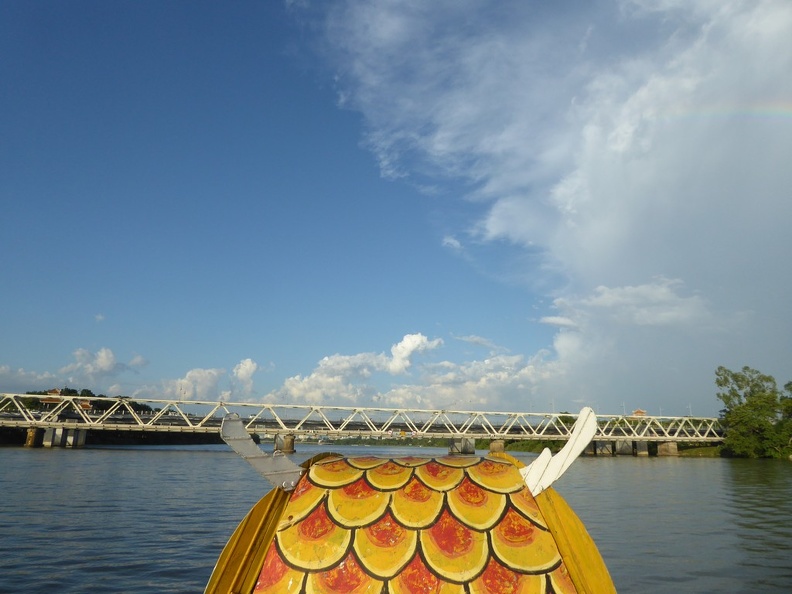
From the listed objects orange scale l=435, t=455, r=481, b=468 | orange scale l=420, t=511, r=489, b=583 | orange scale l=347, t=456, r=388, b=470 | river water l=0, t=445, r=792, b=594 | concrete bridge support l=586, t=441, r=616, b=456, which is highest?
orange scale l=435, t=455, r=481, b=468

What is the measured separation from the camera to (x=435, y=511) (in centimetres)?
348

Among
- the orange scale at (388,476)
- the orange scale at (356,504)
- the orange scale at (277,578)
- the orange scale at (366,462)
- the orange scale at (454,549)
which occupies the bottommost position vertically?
the orange scale at (277,578)

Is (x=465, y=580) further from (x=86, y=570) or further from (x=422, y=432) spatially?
(x=422, y=432)

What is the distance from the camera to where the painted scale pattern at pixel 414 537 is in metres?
3.21

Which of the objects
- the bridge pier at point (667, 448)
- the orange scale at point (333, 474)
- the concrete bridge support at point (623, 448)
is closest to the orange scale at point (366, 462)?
the orange scale at point (333, 474)

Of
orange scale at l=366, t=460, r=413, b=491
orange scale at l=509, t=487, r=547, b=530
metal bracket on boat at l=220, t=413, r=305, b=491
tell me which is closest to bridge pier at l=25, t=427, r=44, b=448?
metal bracket on boat at l=220, t=413, r=305, b=491

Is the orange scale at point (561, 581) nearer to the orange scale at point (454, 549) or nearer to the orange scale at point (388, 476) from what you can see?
the orange scale at point (454, 549)

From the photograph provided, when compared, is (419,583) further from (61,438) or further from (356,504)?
(61,438)

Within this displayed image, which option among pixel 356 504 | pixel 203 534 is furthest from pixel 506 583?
pixel 203 534

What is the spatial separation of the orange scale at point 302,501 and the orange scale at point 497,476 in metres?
1.04

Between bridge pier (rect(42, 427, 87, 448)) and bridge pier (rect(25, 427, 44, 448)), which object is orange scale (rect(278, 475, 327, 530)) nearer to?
bridge pier (rect(42, 427, 87, 448))

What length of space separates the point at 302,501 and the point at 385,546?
0.64 m

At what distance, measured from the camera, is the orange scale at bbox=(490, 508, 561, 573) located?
10.7 ft

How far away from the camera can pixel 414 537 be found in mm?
3375
